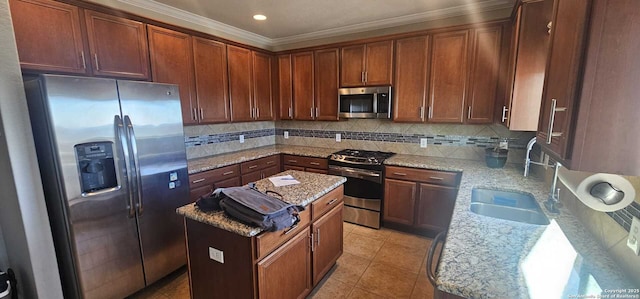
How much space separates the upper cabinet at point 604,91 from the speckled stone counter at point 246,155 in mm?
2860

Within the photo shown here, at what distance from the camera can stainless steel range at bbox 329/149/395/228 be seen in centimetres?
320

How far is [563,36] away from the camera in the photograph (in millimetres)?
1061

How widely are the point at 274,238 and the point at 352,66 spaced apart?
8.65 feet

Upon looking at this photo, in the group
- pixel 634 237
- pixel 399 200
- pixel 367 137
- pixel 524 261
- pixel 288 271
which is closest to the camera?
pixel 634 237

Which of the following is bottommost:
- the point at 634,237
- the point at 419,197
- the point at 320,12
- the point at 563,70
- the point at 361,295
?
the point at 361,295

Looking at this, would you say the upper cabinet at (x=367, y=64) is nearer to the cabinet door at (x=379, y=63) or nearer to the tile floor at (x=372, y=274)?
the cabinet door at (x=379, y=63)

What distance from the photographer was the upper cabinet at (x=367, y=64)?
327cm

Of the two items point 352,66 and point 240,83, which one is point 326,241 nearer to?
point 352,66

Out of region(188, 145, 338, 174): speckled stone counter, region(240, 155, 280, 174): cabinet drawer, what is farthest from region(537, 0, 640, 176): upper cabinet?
region(240, 155, 280, 174): cabinet drawer

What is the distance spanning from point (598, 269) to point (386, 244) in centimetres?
205

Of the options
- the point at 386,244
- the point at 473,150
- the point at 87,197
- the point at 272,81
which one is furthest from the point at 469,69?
the point at 87,197

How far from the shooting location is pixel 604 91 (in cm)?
77

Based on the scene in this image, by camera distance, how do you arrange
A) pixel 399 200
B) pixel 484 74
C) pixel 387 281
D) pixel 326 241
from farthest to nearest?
pixel 399 200, pixel 484 74, pixel 387 281, pixel 326 241

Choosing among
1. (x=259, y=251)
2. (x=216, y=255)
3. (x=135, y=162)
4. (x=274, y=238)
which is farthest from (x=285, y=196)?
(x=135, y=162)
